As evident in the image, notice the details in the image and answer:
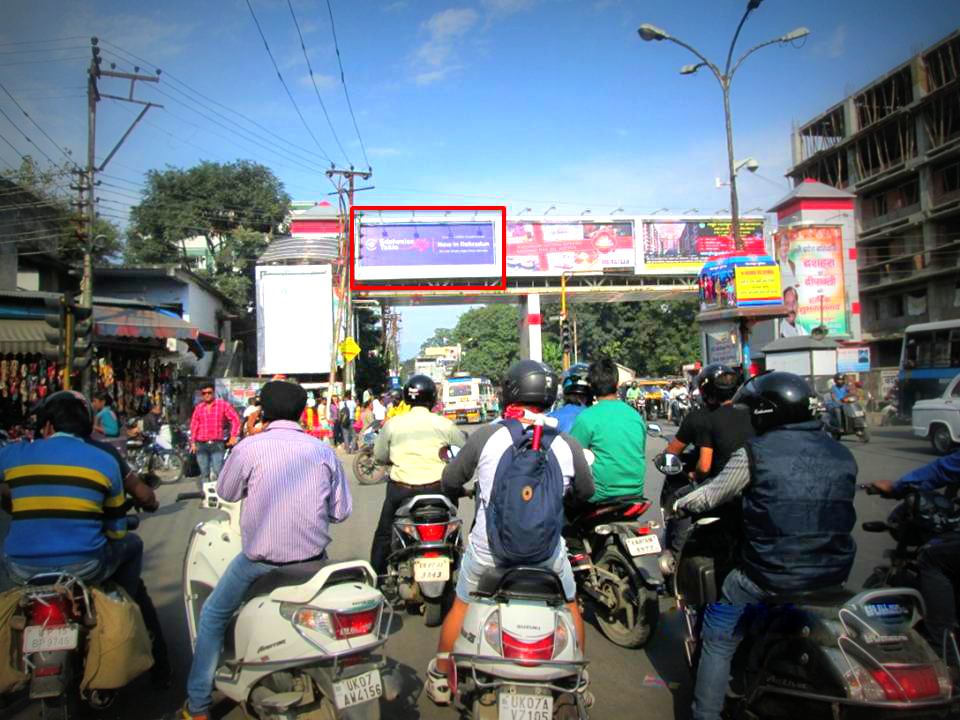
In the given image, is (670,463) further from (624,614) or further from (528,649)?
(528,649)

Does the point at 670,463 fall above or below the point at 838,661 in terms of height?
above

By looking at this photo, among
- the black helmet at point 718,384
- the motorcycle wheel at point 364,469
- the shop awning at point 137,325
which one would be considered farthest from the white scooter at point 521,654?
the shop awning at point 137,325

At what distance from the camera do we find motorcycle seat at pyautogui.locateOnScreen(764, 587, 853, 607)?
277 centimetres

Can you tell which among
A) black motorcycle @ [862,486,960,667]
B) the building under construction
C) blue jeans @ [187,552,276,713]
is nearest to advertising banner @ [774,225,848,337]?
the building under construction

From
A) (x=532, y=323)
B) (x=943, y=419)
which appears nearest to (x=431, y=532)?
(x=943, y=419)

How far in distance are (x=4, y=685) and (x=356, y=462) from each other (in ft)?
34.6

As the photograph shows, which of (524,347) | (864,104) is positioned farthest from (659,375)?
(864,104)

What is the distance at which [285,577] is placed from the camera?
317 cm

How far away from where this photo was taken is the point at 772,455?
292cm

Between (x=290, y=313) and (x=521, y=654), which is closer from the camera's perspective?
(x=521, y=654)

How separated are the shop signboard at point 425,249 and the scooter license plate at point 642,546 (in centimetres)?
3259

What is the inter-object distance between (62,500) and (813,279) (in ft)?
121

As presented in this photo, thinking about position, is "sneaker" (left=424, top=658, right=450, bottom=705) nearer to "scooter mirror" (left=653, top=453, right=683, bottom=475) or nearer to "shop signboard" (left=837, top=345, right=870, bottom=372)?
"scooter mirror" (left=653, top=453, right=683, bottom=475)

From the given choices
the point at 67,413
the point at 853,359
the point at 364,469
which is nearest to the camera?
the point at 67,413
